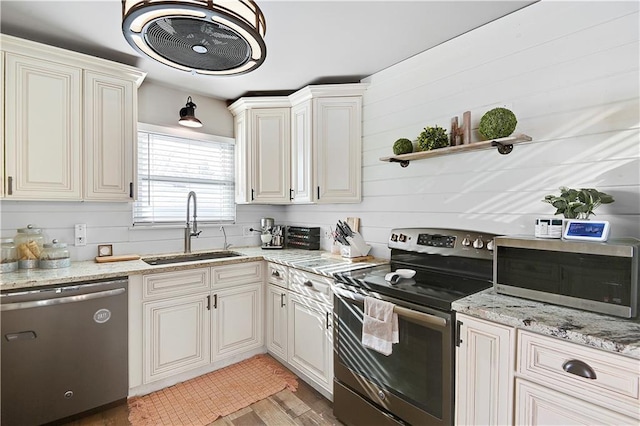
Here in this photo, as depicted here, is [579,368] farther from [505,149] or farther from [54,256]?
[54,256]

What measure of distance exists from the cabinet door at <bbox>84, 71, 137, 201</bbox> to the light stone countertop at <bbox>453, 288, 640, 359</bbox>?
2474 millimetres

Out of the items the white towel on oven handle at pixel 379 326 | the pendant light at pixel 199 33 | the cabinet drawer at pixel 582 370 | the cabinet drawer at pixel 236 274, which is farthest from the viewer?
the cabinet drawer at pixel 236 274

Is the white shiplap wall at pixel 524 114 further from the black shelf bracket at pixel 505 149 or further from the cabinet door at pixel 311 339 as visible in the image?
the cabinet door at pixel 311 339

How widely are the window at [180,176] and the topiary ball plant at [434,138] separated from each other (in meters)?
2.08

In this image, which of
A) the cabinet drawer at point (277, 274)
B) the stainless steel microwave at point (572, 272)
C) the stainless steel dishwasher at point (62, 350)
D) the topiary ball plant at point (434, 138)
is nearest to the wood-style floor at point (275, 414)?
the stainless steel dishwasher at point (62, 350)

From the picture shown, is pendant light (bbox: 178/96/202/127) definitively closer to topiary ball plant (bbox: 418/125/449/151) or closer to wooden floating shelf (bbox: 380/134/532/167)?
wooden floating shelf (bbox: 380/134/532/167)

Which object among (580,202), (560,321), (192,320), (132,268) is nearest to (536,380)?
(560,321)

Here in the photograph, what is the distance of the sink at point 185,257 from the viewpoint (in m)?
2.62

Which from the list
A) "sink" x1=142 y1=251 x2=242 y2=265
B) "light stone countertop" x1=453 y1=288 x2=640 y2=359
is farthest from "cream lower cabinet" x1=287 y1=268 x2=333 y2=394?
"light stone countertop" x1=453 y1=288 x2=640 y2=359

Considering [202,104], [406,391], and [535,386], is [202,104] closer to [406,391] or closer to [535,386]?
[406,391]

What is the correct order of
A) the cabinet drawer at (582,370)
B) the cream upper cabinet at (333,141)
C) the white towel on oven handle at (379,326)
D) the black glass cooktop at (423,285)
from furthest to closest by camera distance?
the cream upper cabinet at (333,141) < the white towel on oven handle at (379,326) < the black glass cooktop at (423,285) < the cabinet drawer at (582,370)

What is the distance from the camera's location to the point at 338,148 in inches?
107

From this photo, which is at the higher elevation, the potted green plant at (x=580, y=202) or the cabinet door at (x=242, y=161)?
the cabinet door at (x=242, y=161)

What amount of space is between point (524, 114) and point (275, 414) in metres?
2.44
